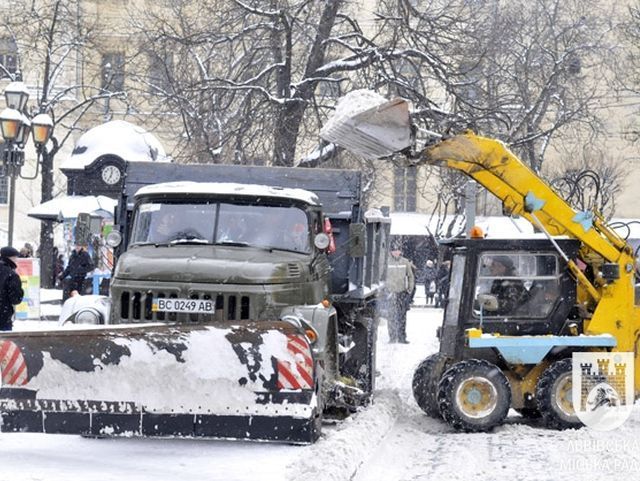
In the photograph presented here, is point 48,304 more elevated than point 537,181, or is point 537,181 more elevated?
point 537,181

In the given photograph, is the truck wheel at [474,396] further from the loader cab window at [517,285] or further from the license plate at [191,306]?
the license plate at [191,306]

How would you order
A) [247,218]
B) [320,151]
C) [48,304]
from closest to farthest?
[247,218], [320,151], [48,304]

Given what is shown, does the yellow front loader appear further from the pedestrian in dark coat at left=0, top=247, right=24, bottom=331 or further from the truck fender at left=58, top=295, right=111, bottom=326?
the pedestrian in dark coat at left=0, top=247, right=24, bottom=331

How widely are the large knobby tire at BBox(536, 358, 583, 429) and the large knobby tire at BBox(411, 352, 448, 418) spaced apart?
1437 millimetres

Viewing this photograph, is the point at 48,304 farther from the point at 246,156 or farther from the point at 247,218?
the point at 247,218

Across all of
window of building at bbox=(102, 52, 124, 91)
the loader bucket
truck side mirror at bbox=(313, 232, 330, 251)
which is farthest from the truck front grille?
window of building at bbox=(102, 52, 124, 91)

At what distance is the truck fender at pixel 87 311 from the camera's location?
40.3ft

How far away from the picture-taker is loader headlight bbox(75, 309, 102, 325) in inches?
483

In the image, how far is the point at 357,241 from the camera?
13586mm

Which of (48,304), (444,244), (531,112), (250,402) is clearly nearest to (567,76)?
(531,112)

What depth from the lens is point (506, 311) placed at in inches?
541

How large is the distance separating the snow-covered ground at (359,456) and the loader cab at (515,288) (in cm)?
110

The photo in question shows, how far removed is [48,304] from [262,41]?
1287 cm

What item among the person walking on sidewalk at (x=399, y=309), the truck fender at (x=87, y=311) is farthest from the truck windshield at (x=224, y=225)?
the person walking on sidewalk at (x=399, y=309)
